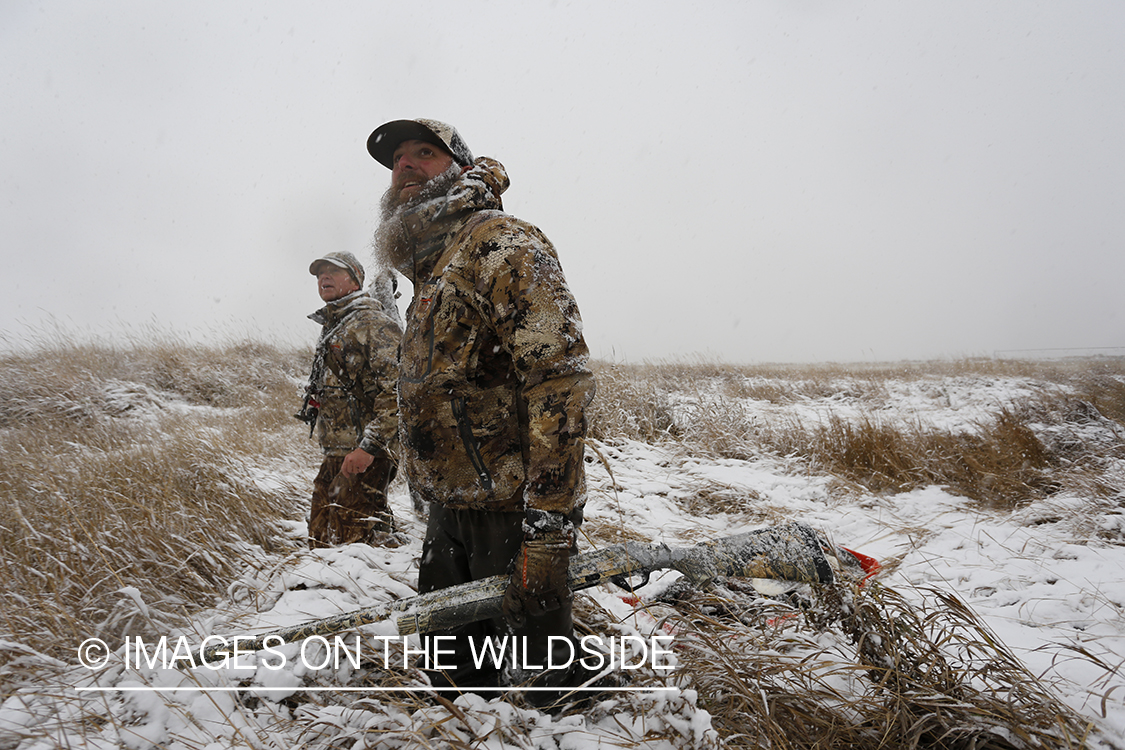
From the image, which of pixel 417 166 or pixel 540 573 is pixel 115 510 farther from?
pixel 540 573

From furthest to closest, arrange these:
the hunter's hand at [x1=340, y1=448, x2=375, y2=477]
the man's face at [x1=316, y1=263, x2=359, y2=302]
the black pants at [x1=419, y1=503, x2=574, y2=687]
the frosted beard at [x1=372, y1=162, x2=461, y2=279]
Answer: the man's face at [x1=316, y1=263, x2=359, y2=302], the hunter's hand at [x1=340, y1=448, x2=375, y2=477], the frosted beard at [x1=372, y1=162, x2=461, y2=279], the black pants at [x1=419, y1=503, x2=574, y2=687]

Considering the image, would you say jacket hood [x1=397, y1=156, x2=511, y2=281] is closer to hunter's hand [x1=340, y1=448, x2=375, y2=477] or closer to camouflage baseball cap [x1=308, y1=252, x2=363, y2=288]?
hunter's hand [x1=340, y1=448, x2=375, y2=477]

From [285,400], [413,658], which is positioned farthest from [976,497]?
[285,400]

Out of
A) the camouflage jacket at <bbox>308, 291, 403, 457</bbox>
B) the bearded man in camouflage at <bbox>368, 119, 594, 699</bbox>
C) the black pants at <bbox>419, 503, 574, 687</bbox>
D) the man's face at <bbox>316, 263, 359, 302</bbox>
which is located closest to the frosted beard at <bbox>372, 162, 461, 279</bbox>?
the bearded man in camouflage at <bbox>368, 119, 594, 699</bbox>

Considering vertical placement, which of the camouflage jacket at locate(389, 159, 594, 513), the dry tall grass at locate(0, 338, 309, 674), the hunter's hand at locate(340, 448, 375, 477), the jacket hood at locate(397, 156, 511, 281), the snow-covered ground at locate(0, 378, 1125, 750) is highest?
the jacket hood at locate(397, 156, 511, 281)

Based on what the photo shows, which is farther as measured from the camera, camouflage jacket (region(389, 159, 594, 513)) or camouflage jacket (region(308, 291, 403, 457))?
camouflage jacket (region(308, 291, 403, 457))

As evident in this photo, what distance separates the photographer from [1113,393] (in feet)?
24.5

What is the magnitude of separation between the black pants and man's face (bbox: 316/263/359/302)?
248 centimetres

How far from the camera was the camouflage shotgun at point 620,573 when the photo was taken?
1.55 metres

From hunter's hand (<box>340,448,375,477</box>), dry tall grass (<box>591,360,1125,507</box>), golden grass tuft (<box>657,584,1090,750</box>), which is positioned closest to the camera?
golden grass tuft (<box>657,584,1090,750</box>)

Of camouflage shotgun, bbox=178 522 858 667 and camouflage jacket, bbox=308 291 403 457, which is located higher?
camouflage jacket, bbox=308 291 403 457

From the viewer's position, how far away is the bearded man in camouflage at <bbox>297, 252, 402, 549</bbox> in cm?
317

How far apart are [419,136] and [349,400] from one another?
2184 mm

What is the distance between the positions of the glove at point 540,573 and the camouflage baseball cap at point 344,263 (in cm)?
305
